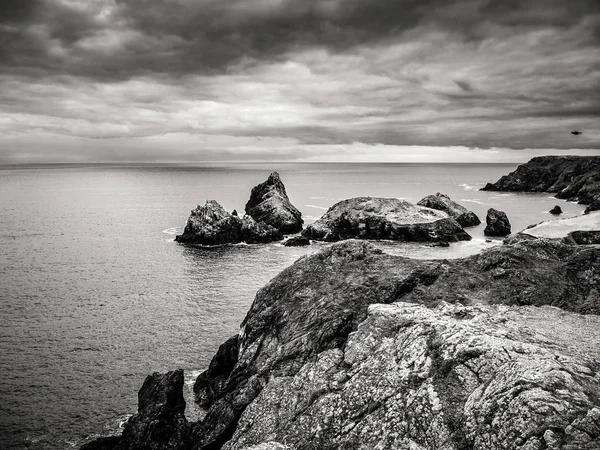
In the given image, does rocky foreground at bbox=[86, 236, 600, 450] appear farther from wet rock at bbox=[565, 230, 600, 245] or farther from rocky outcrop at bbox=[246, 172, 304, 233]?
rocky outcrop at bbox=[246, 172, 304, 233]

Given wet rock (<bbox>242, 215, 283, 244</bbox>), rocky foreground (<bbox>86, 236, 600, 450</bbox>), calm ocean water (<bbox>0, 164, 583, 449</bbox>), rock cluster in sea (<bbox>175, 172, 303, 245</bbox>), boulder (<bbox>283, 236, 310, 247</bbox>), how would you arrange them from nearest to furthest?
rocky foreground (<bbox>86, 236, 600, 450</bbox>) → calm ocean water (<bbox>0, 164, 583, 449</bbox>) → boulder (<bbox>283, 236, 310, 247</bbox>) → rock cluster in sea (<bbox>175, 172, 303, 245</bbox>) → wet rock (<bbox>242, 215, 283, 244</bbox>)

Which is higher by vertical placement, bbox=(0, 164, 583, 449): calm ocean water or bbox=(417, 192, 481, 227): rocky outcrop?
bbox=(417, 192, 481, 227): rocky outcrop

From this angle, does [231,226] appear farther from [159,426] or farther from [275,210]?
[159,426]

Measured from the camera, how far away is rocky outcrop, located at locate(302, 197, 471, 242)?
8031 cm

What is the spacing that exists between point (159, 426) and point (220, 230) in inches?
2316

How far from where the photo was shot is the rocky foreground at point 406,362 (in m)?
12.1

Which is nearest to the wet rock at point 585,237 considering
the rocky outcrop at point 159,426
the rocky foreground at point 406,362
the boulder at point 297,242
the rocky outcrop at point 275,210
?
the rocky foreground at point 406,362

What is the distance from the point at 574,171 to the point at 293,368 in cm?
20547

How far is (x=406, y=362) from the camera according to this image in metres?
15.7

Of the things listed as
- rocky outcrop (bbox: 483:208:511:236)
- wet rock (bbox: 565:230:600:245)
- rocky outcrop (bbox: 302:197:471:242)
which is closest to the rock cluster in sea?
rocky outcrop (bbox: 302:197:471:242)

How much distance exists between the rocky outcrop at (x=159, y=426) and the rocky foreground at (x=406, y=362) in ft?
0.22

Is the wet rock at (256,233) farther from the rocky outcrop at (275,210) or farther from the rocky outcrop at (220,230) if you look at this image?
the rocky outcrop at (275,210)

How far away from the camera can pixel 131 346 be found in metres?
36.6

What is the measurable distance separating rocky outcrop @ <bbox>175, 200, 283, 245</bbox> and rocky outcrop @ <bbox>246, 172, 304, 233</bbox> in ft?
17.8
